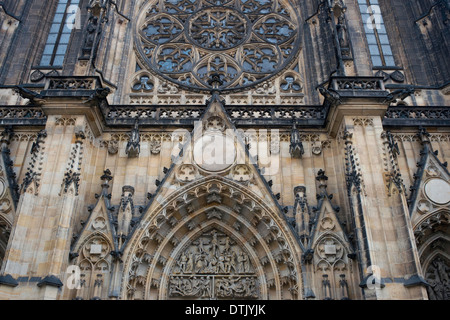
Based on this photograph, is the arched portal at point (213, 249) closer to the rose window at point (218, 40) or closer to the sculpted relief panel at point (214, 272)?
the sculpted relief panel at point (214, 272)

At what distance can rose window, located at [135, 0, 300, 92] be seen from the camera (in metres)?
15.5

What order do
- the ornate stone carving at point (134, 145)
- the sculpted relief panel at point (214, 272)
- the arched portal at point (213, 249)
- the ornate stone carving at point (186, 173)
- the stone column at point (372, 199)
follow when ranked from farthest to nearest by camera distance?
the ornate stone carving at point (134, 145) → the ornate stone carving at point (186, 173) → the sculpted relief panel at point (214, 272) → the arched portal at point (213, 249) → the stone column at point (372, 199)

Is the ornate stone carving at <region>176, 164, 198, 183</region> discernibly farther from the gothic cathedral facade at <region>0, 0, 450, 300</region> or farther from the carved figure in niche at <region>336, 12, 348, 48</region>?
the carved figure in niche at <region>336, 12, 348, 48</region>

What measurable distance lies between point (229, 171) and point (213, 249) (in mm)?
2196

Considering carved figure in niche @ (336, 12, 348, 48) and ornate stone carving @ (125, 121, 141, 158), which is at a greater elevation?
carved figure in niche @ (336, 12, 348, 48)

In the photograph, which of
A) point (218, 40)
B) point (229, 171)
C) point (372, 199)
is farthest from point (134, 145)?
point (372, 199)

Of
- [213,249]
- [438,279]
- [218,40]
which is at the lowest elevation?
[438,279]

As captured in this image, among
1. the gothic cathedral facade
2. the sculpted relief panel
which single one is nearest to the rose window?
the gothic cathedral facade

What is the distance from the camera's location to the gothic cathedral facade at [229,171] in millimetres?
10195

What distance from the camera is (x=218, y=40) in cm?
1634

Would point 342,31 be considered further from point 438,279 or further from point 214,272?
point 214,272

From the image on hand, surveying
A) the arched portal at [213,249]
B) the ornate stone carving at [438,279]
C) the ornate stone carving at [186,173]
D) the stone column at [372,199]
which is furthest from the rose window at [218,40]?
the ornate stone carving at [438,279]

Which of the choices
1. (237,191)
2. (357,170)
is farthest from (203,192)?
(357,170)

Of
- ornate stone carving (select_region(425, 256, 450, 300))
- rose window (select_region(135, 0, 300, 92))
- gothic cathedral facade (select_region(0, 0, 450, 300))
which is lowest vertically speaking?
ornate stone carving (select_region(425, 256, 450, 300))
